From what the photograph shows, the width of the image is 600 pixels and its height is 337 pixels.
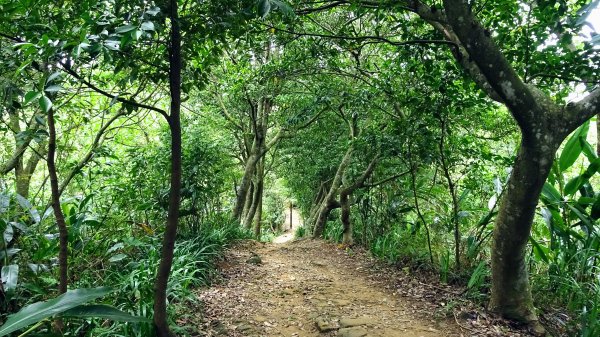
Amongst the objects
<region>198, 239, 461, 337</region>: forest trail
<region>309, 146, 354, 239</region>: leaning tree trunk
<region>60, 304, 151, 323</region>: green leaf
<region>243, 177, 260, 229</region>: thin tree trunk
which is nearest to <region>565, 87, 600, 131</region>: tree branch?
<region>198, 239, 461, 337</region>: forest trail

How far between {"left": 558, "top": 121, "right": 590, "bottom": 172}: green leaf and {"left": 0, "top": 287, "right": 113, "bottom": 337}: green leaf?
478cm

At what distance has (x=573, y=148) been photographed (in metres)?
4.34

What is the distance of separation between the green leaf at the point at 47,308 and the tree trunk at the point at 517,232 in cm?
331

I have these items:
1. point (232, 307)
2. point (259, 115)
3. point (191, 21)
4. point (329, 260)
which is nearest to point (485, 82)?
point (191, 21)

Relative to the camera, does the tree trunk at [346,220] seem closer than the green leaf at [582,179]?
No

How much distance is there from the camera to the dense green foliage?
8.29 ft

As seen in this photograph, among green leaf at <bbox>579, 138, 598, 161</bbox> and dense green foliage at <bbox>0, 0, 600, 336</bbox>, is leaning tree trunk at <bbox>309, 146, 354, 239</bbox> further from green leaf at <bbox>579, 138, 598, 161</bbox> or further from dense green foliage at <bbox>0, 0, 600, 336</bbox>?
green leaf at <bbox>579, 138, 598, 161</bbox>

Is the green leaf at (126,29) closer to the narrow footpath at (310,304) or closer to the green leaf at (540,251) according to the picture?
the narrow footpath at (310,304)

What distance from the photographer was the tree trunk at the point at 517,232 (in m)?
3.26

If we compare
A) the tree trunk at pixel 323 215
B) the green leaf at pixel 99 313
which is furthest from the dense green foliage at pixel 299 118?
the tree trunk at pixel 323 215

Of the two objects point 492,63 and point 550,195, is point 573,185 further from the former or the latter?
point 492,63

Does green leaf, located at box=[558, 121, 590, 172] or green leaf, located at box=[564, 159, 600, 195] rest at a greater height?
green leaf, located at box=[558, 121, 590, 172]

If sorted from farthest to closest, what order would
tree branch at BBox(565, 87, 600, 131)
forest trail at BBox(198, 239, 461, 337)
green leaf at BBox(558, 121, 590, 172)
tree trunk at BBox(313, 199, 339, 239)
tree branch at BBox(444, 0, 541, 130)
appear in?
A: tree trunk at BBox(313, 199, 339, 239) < green leaf at BBox(558, 121, 590, 172) < forest trail at BBox(198, 239, 461, 337) < tree branch at BBox(565, 87, 600, 131) < tree branch at BBox(444, 0, 541, 130)

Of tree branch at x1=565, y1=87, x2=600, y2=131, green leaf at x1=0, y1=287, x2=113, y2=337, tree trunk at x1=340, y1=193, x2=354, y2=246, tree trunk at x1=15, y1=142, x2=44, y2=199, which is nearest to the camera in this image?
green leaf at x1=0, y1=287, x2=113, y2=337
